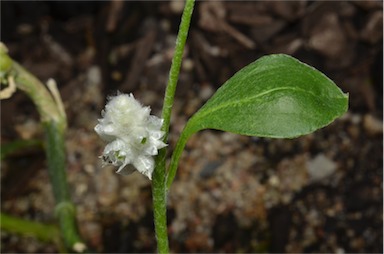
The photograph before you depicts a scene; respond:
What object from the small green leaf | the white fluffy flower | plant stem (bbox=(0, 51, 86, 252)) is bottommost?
the white fluffy flower

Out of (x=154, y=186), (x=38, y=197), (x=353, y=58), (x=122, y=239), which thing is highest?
(x=353, y=58)

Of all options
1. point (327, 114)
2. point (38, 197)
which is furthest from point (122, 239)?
point (327, 114)

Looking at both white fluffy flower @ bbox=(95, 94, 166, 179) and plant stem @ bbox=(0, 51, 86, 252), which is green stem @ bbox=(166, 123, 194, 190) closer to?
white fluffy flower @ bbox=(95, 94, 166, 179)

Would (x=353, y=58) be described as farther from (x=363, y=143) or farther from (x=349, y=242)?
(x=349, y=242)

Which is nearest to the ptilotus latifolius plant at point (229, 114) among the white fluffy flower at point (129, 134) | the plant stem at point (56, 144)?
the white fluffy flower at point (129, 134)

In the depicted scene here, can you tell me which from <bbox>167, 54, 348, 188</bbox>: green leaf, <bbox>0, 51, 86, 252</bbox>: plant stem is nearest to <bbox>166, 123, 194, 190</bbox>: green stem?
<bbox>167, 54, 348, 188</bbox>: green leaf

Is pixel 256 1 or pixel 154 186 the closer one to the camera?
pixel 154 186
